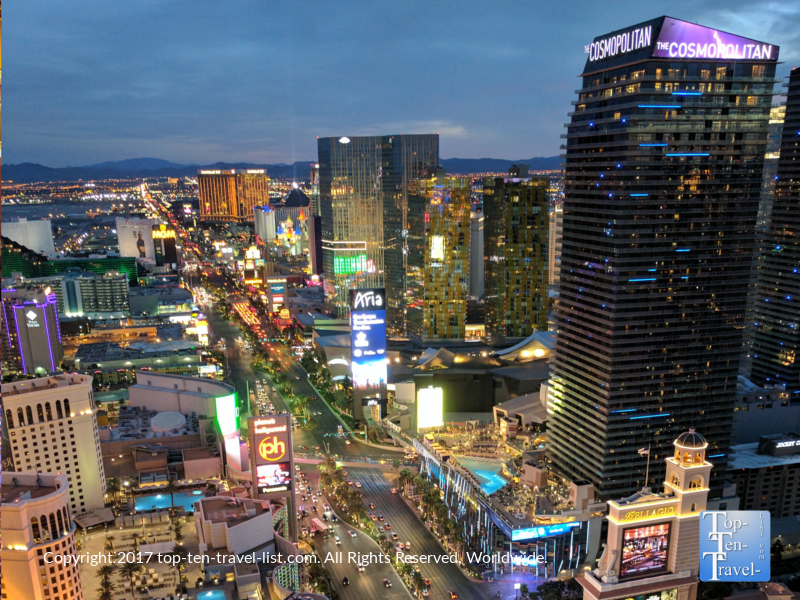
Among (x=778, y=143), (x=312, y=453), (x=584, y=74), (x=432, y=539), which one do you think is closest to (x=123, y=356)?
(x=312, y=453)

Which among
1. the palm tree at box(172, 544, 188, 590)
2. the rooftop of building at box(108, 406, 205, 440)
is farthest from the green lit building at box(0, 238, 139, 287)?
the palm tree at box(172, 544, 188, 590)

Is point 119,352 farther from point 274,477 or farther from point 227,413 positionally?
point 274,477

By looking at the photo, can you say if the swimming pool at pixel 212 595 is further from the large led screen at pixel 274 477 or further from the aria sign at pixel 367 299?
the aria sign at pixel 367 299

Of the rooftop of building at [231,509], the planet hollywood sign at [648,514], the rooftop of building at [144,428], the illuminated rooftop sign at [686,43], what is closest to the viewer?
the planet hollywood sign at [648,514]

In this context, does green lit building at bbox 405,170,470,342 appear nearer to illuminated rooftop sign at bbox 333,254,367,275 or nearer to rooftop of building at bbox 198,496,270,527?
illuminated rooftop sign at bbox 333,254,367,275

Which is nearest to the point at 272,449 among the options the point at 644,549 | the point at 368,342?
the point at 644,549

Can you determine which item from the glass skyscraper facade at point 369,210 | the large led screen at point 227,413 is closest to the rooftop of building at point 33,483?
the large led screen at point 227,413
